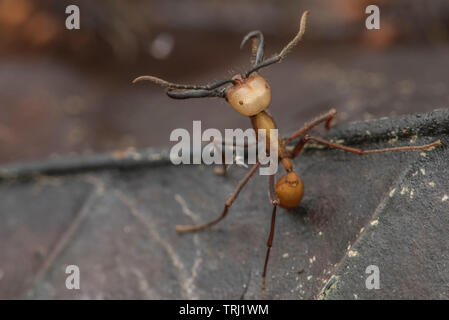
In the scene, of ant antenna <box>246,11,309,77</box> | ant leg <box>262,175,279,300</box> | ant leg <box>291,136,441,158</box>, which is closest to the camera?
ant leg <box>291,136,441,158</box>

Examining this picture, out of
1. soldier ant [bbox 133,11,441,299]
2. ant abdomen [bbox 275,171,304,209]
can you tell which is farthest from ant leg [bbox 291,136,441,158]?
ant abdomen [bbox 275,171,304,209]

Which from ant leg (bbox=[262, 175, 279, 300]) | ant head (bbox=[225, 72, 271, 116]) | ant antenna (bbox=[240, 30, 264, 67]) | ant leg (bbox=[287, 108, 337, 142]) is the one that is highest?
ant antenna (bbox=[240, 30, 264, 67])

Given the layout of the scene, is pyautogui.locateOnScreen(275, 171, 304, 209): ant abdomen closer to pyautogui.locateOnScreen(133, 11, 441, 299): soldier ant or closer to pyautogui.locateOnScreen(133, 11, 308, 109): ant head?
pyautogui.locateOnScreen(133, 11, 441, 299): soldier ant

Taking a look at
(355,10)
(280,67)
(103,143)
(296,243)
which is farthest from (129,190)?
(355,10)

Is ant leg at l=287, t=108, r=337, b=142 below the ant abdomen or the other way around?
the other way around

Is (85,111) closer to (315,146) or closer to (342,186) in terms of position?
(315,146)

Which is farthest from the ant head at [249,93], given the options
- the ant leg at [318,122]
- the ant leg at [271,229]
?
the ant leg at [271,229]

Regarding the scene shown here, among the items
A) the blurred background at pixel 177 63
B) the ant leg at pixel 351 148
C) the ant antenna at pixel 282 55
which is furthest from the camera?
the blurred background at pixel 177 63

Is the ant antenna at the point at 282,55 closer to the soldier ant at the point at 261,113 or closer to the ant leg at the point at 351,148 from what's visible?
the soldier ant at the point at 261,113
